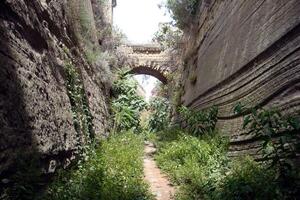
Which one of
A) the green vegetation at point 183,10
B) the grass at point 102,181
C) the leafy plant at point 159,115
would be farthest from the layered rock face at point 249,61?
the leafy plant at point 159,115

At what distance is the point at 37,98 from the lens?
15.2 feet

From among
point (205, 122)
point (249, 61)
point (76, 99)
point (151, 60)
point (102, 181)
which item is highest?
point (151, 60)

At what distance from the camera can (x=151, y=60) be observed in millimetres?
21781

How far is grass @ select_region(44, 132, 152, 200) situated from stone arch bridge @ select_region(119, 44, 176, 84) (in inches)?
566

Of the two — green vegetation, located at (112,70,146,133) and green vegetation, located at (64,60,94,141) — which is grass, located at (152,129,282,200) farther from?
green vegetation, located at (112,70,146,133)

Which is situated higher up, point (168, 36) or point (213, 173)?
point (168, 36)

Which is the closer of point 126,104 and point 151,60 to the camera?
point 126,104

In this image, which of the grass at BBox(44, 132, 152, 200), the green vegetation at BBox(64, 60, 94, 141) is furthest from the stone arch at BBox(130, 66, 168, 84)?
the grass at BBox(44, 132, 152, 200)

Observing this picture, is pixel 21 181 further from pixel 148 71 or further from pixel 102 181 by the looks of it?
pixel 148 71

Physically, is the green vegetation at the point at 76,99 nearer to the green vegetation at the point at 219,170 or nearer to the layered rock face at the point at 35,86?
the layered rock face at the point at 35,86

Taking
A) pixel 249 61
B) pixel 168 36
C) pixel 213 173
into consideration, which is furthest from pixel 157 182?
pixel 168 36

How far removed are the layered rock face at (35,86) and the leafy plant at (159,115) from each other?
38.8ft

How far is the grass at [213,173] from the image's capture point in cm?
388

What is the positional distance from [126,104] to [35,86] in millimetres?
10903
